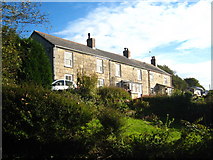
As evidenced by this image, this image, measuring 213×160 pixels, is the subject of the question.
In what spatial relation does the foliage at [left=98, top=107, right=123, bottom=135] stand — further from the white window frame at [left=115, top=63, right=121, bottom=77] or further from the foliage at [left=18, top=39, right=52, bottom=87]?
the white window frame at [left=115, top=63, right=121, bottom=77]

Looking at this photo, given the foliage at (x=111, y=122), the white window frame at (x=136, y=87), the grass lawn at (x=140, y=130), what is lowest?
the grass lawn at (x=140, y=130)

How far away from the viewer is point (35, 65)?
41.1 ft

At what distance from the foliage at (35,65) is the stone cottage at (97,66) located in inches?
167

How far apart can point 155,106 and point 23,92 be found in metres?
10.3

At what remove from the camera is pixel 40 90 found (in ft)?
17.6

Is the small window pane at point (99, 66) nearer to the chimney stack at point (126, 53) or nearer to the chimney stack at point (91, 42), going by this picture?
the chimney stack at point (91, 42)

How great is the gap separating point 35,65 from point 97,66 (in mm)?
13068

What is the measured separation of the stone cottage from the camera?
67.6 feet

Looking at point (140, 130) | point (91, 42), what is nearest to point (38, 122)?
point (140, 130)

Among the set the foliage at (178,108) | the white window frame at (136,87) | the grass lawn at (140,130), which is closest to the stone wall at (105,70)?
the white window frame at (136,87)

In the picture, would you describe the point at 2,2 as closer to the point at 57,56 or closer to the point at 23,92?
the point at 23,92

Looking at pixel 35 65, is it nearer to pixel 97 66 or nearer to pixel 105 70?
pixel 97 66

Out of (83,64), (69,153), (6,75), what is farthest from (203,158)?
(83,64)

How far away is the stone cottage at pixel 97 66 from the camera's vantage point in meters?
20.6
